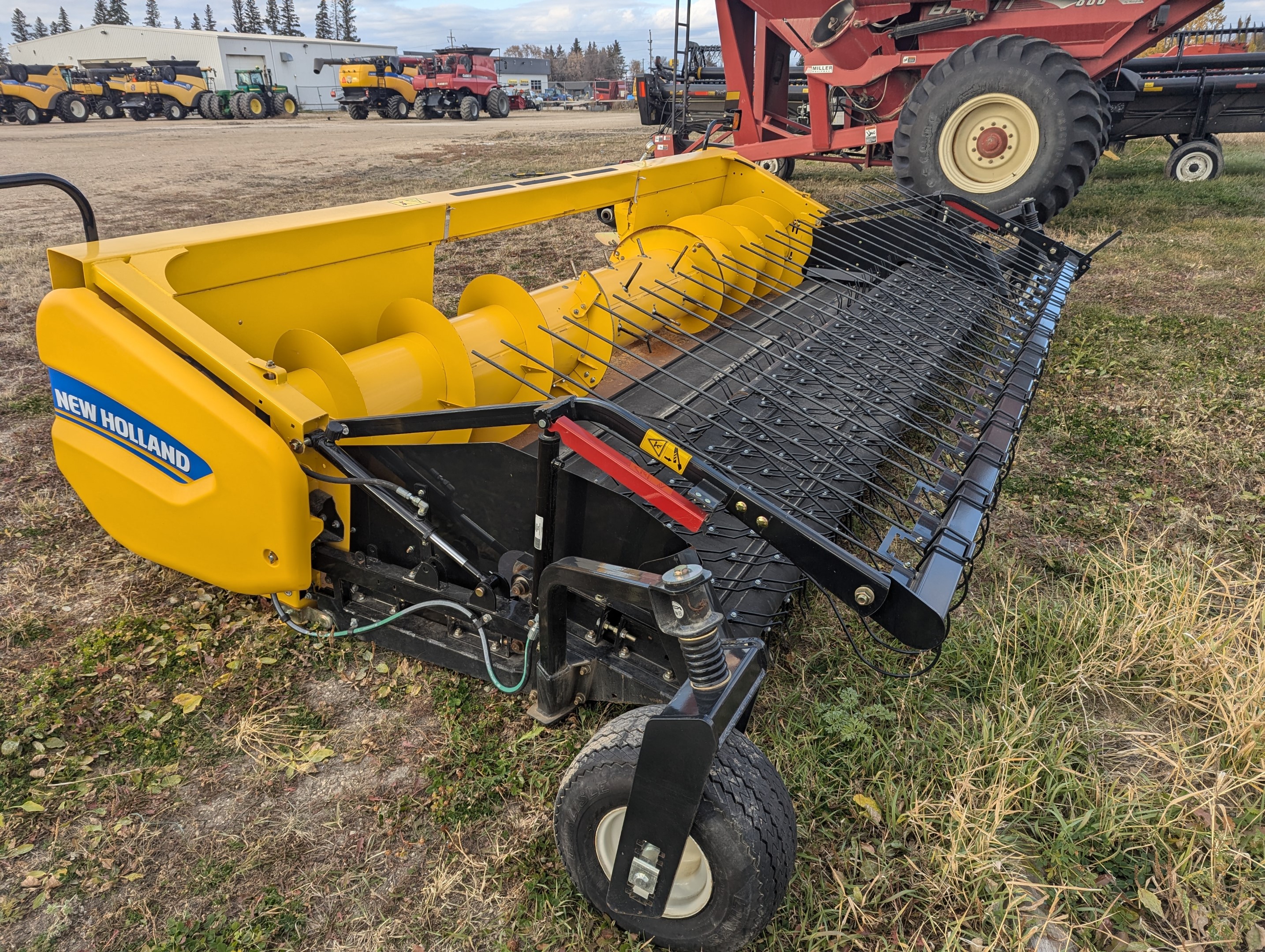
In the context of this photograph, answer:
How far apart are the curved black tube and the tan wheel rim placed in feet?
17.5

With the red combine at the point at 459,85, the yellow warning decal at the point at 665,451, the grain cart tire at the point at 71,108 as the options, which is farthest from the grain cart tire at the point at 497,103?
the yellow warning decal at the point at 665,451

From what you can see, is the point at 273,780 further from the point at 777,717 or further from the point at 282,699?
the point at 777,717

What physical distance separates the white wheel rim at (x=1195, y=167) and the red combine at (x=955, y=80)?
14.8 ft

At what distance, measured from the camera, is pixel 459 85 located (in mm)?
30641

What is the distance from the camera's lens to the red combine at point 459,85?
30719mm

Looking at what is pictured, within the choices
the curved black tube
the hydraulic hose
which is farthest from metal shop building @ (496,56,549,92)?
the hydraulic hose

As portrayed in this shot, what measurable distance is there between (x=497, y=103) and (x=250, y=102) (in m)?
9.36

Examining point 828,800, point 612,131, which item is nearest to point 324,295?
point 828,800

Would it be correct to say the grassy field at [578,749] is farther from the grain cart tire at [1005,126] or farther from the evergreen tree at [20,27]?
the evergreen tree at [20,27]

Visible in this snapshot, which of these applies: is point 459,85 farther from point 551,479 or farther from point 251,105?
point 551,479

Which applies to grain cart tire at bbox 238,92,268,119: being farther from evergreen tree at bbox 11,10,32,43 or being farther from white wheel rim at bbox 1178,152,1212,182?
evergreen tree at bbox 11,10,32,43

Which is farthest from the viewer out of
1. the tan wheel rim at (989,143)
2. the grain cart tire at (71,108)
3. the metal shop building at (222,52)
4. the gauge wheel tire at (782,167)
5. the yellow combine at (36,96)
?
the metal shop building at (222,52)

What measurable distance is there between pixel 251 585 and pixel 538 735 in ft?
2.82

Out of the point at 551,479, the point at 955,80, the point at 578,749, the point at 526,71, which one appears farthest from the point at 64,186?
the point at 526,71
